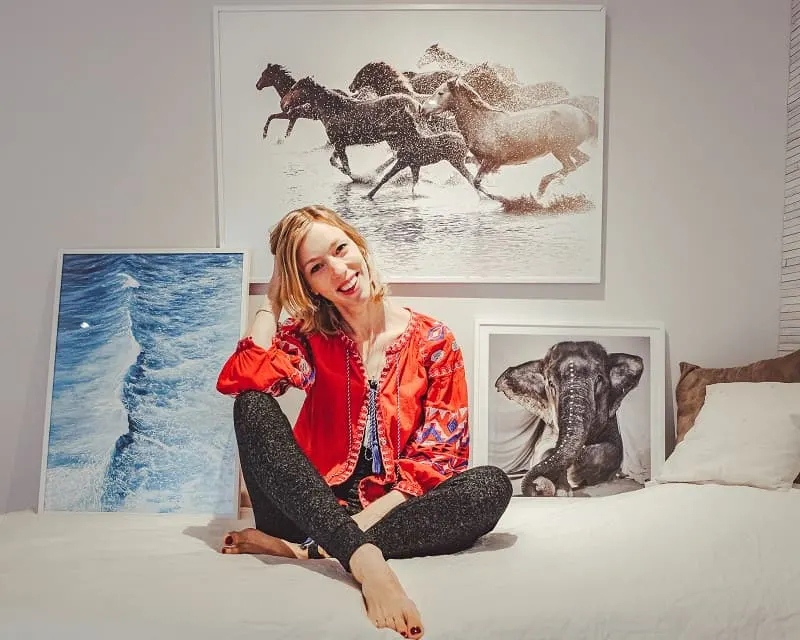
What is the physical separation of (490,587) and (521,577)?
3.4 inches

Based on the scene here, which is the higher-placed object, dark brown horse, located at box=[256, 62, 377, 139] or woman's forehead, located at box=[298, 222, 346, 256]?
dark brown horse, located at box=[256, 62, 377, 139]

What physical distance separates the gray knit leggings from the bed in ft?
0.17

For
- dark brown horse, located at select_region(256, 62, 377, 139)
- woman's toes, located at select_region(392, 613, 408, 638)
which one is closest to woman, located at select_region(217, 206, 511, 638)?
woman's toes, located at select_region(392, 613, 408, 638)

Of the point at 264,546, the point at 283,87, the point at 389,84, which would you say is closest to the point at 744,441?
the point at 264,546

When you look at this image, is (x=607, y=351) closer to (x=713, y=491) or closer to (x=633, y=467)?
(x=633, y=467)

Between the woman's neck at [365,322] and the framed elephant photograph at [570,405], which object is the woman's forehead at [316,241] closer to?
the woman's neck at [365,322]

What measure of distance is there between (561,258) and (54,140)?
1.74m

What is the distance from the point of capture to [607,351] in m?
2.41

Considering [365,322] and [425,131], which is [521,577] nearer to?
[365,322]

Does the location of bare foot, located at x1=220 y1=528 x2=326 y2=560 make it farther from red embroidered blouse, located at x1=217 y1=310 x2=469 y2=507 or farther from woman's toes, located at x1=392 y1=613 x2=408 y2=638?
woman's toes, located at x1=392 y1=613 x2=408 y2=638

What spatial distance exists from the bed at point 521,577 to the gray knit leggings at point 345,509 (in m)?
0.05

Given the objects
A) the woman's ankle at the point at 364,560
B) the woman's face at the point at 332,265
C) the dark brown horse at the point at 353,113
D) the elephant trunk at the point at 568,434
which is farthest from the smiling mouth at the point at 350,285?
the elephant trunk at the point at 568,434

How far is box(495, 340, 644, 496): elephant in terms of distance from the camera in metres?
2.38

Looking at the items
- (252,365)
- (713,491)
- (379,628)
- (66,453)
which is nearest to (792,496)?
(713,491)
